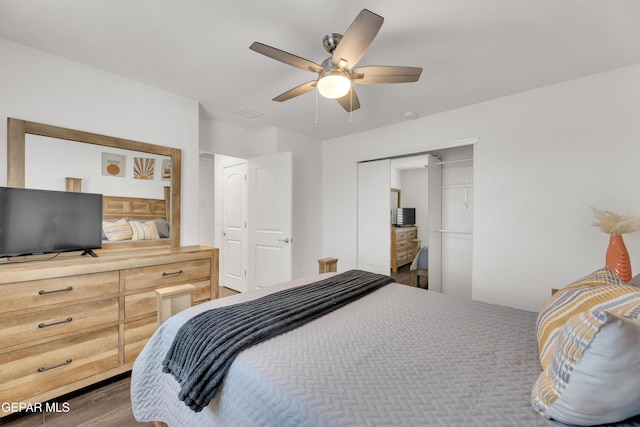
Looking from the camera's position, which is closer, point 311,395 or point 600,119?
point 311,395

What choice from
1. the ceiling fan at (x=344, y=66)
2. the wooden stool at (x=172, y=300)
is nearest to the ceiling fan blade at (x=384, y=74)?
the ceiling fan at (x=344, y=66)

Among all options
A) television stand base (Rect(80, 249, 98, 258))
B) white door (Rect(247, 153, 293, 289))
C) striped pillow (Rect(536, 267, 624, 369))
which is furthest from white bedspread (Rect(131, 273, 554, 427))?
white door (Rect(247, 153, 293, 289))

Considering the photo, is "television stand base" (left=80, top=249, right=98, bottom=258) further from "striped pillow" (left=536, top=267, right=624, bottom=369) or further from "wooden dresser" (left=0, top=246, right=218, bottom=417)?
"striped pillow" (left=536, top=267, right=624, bottom=369)

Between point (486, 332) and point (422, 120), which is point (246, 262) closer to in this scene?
point (422, 120)

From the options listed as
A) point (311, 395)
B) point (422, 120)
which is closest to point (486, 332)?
point (311, 395)

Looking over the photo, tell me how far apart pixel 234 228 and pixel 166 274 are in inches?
84.6

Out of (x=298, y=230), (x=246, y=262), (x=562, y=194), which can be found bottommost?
(x=246, y=262)

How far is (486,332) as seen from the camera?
49.6 inches

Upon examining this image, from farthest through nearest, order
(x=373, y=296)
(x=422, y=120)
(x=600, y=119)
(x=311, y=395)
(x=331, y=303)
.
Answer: (x=422, y=120)
(x=600, y=119)
(x=373, y=296)
(x=331, y=303)
(x=311, y=395)

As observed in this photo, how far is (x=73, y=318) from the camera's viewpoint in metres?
1.79

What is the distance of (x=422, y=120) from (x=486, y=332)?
280 cm

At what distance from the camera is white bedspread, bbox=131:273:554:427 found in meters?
0.76

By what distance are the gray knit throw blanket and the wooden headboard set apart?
164 cm

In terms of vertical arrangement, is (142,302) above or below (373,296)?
below
